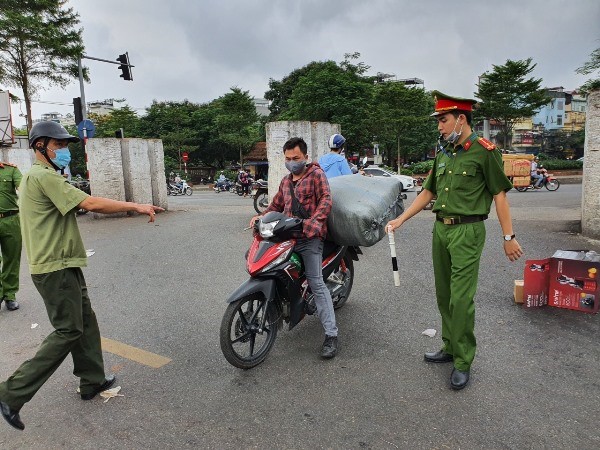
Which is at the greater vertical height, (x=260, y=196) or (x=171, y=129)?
(x=171, y=129)

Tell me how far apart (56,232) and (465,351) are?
2.89 meters

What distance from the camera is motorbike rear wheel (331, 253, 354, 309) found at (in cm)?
456

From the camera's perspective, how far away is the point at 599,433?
2.54 metres

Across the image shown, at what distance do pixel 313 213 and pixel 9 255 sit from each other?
369 centimetres

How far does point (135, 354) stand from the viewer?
12.4 ft

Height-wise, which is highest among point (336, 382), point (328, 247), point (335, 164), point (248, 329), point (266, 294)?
point (335, 164)

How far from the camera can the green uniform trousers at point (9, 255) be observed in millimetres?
4988

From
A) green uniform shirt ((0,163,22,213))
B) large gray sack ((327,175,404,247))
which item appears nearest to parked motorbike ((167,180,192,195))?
green uniform shirt ((0,163,22,213))

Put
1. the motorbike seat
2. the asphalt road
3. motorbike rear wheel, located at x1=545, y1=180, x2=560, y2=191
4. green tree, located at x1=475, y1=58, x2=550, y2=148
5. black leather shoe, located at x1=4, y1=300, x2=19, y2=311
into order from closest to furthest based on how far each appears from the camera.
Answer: the asphalt road < the motorbike seat < black leather shoe, located at x1=4, y1=300, x2=19, y2=311 < motorbike rear wheel, located at x1=545, y1=180, x2=560, y2=191 < green tree, located at x1=475, y1=58, x2=550, y2=148

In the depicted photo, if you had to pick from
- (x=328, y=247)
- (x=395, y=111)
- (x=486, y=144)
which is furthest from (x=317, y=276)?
(x=395, y=111)

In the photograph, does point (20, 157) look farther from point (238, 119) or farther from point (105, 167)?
point (238, 119)

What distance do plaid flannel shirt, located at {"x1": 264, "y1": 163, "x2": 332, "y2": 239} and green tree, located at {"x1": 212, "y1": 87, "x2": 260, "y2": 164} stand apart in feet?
129

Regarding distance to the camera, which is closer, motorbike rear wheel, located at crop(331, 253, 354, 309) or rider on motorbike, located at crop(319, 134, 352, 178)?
motorbike rear wheel, located at crop(331, 253, 354, 309)

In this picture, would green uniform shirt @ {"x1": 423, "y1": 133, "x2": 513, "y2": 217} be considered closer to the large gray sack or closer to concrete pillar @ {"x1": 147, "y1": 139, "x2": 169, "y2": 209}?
the large gray sack
